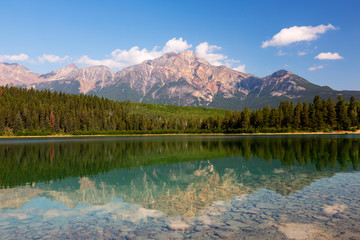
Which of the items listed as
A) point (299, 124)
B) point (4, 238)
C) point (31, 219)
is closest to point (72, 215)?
point (31, 219)

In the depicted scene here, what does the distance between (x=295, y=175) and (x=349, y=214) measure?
45.3 ft

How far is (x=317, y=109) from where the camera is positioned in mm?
187875

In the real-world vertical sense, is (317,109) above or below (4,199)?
above

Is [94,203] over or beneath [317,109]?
beneath

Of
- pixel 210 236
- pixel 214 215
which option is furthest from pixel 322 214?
pixel 210 236

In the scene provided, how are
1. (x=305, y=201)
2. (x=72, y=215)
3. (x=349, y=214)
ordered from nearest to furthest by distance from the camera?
(x=349, y=214) < (x=72, y=215) < (x=305, y=201)

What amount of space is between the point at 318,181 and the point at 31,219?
2656 cm

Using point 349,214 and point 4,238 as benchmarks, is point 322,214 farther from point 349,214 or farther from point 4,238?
point 4,238

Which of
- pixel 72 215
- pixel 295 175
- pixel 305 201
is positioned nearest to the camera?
pixel 72 215

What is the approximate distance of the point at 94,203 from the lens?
20.1 meters

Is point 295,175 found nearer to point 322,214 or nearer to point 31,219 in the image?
point 322,214

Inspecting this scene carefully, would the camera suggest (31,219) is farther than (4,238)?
Yes

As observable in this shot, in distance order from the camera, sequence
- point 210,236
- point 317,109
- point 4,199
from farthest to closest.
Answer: point 317,109
point 4,199
point 210,236

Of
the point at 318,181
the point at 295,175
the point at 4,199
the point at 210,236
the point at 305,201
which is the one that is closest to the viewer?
the point at 210,236
